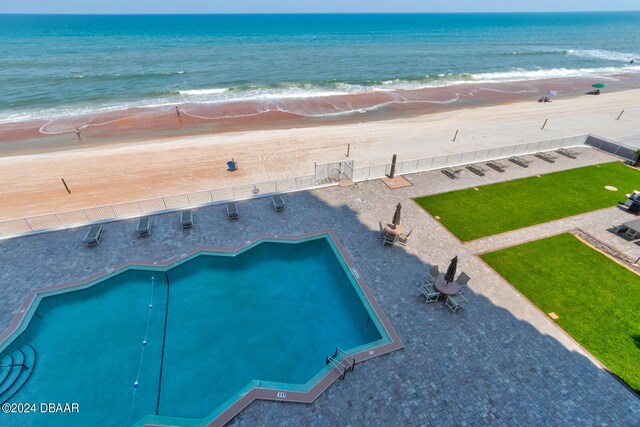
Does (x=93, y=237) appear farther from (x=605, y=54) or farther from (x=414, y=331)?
(x=605, y=54)

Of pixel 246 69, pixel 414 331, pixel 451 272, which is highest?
pixel 451 272

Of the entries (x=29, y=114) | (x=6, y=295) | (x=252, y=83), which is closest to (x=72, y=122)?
(x=29, y=114)

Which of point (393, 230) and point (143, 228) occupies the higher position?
point (393, 230)

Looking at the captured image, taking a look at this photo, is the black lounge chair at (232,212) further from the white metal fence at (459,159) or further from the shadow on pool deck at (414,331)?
the white metal fence at (459,159)

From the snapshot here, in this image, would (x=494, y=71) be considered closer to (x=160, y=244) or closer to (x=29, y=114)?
(x=160, y=244)

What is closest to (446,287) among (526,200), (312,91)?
(526,200)

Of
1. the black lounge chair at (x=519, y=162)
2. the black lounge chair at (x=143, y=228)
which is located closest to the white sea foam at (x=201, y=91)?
the black lounge chair at (x=143, y=228)
